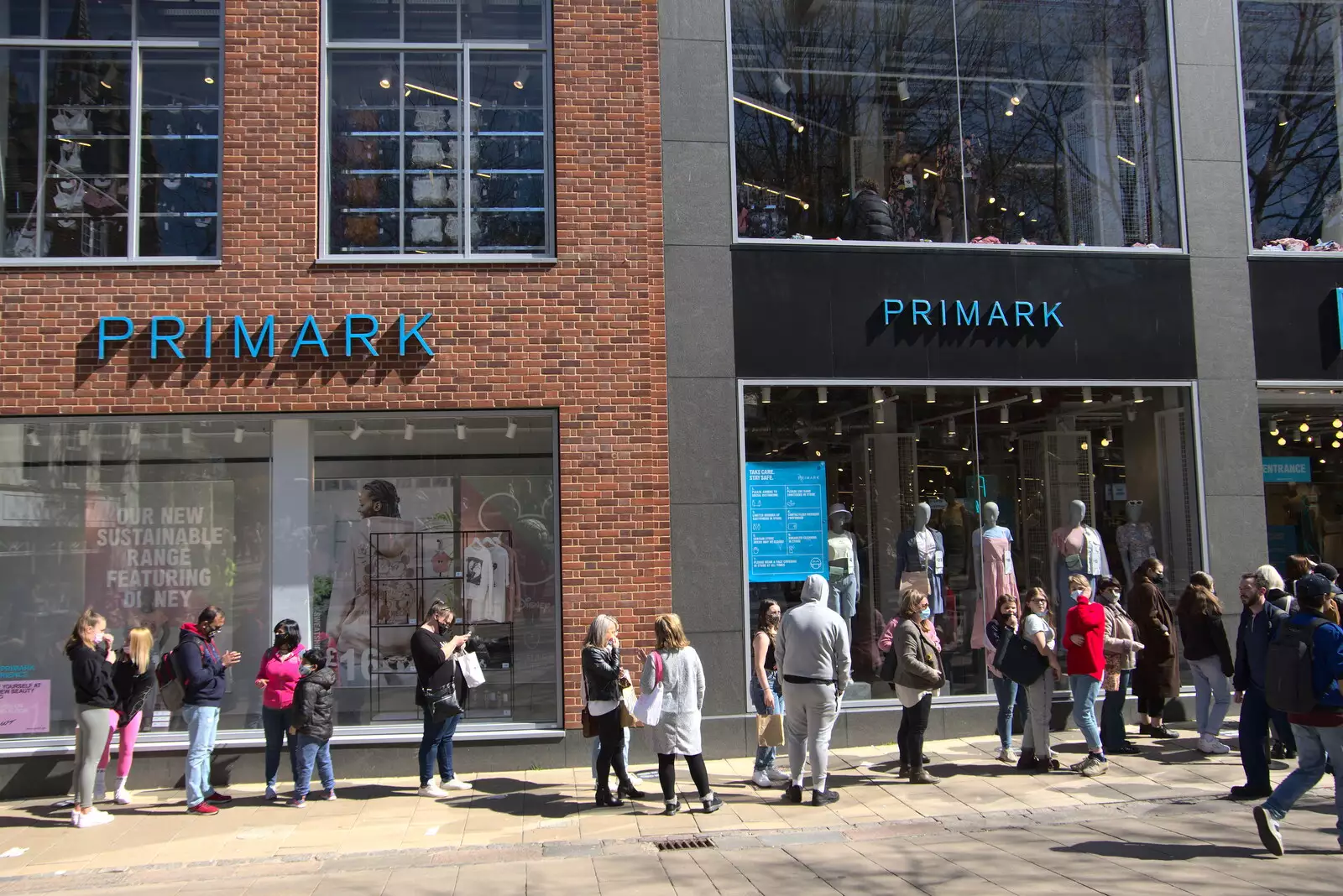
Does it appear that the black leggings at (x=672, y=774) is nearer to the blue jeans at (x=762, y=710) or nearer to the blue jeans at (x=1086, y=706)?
the blue jeans at (x=762, y=710)

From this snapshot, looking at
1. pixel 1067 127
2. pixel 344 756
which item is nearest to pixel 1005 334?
pixel 1067 127

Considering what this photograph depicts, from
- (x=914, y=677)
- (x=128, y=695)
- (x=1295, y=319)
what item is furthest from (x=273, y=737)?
(x=1295, y=319)

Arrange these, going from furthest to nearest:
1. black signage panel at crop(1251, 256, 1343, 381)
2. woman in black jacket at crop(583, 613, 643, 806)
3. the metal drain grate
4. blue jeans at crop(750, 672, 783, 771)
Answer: black signage panel at crop(1251, 256, 1343, 381) → blue jeans at crop(750, 672, 783, 771) → woman in black jacket at crop(583, 613, 643, 806) → the metal drain grate

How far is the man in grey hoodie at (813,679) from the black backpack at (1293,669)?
10.2 ft

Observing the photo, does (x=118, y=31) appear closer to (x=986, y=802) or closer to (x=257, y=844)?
(x=257, y=844)

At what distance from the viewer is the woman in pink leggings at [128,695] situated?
32.1 feet

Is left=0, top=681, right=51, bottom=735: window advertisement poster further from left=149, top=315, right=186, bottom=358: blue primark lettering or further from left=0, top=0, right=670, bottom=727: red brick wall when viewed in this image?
left=149, top=315, right=186, bottom=358: blue primark lettering

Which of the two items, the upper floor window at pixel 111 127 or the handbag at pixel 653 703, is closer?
the handbag at pixel 653 703

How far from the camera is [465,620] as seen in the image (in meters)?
11.3

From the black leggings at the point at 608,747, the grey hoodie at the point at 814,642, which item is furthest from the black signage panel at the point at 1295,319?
the black leggings at the point at 608,747

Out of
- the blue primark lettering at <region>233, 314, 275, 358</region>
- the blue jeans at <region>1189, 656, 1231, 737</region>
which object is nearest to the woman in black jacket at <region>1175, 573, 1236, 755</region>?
the blue jeans at <region>1189, 656, 1231, 737</region>

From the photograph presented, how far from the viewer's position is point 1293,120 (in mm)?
13219

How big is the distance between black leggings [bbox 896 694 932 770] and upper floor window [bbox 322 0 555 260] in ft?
18.7

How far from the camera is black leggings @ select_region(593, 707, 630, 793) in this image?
9156mm
